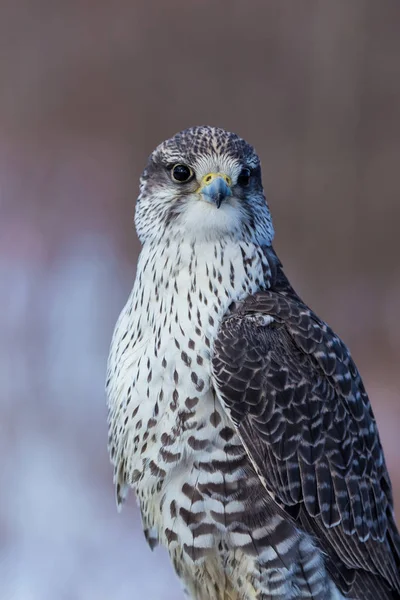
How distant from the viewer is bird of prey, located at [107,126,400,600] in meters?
1.90

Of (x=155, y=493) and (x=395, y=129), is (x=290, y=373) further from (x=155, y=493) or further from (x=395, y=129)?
(x=395, y=129)

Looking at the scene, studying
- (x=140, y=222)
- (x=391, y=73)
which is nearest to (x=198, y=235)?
(x=140, y=222)

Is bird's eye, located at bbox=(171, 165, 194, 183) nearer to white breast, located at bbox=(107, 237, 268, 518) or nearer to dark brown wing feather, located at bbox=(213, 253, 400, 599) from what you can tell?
white breast, located at bbox=(107, 237, 268, 518)

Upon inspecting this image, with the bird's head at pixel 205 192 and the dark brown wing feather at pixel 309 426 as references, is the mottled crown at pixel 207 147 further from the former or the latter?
the dark brown wing feather at pixel 309 426

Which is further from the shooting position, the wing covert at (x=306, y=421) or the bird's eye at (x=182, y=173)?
the bird's eye at (x=182, y=173)

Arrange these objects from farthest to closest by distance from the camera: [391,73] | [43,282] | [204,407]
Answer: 1. [391,73]
2. [43,282]
3. [204,407]

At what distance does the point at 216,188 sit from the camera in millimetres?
1923

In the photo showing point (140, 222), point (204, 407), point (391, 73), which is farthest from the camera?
point (391, 73)

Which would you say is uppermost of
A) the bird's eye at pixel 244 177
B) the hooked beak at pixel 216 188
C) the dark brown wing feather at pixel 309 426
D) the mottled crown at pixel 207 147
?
the mottled crown at pixel 207 147

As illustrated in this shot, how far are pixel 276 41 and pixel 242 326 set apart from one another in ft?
6.42

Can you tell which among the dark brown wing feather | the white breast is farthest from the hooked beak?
the dark brown wing feather

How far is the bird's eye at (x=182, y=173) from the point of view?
6.59ft

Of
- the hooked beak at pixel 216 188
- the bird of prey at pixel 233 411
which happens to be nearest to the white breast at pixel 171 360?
the bird of prey at pixel 233 411

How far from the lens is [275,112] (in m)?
3.60
